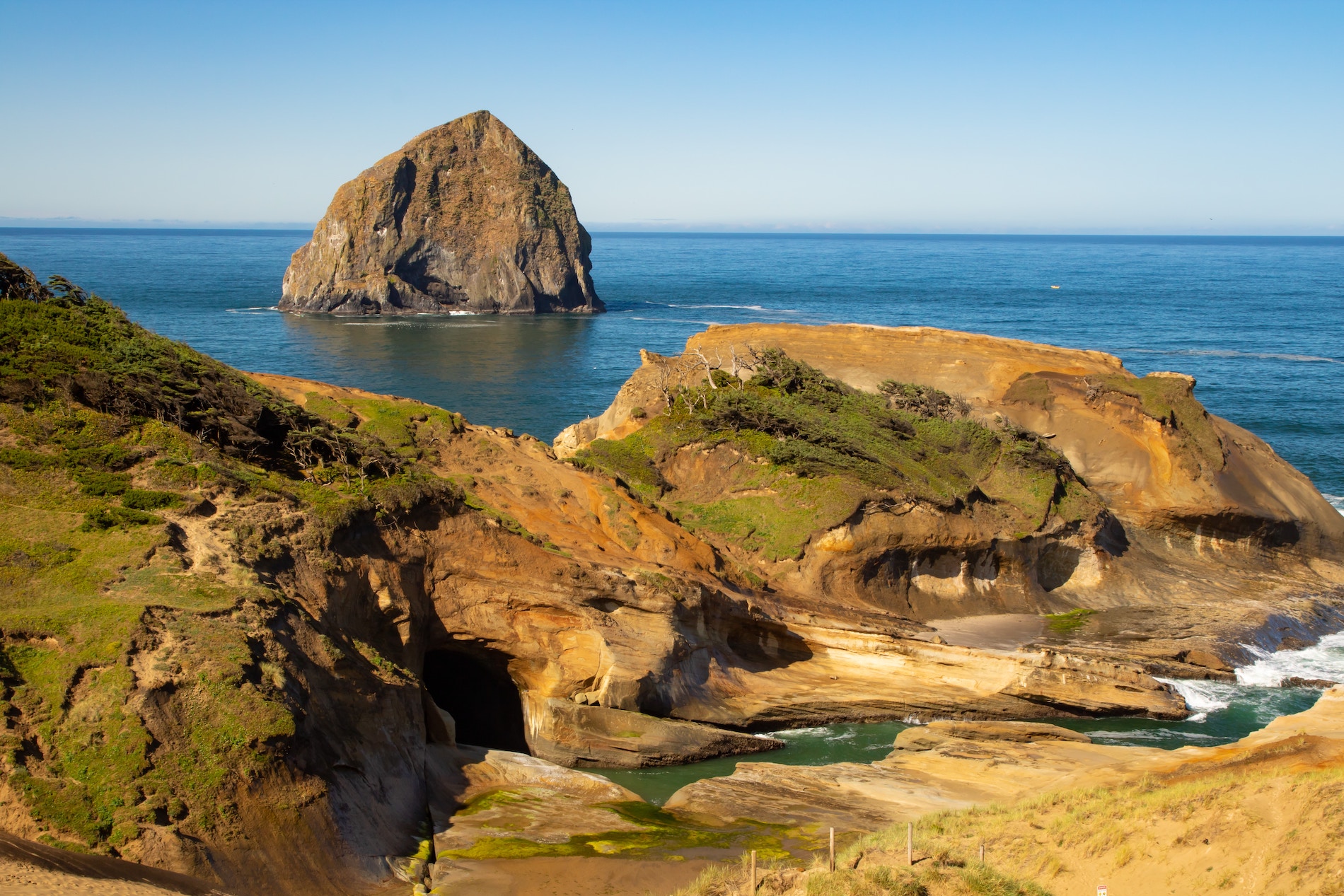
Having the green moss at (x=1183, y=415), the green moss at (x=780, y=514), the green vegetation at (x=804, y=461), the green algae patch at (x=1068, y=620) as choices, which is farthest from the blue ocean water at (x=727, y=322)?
the green moss at (x=780, y=514)

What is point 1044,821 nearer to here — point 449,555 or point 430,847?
point 430,847

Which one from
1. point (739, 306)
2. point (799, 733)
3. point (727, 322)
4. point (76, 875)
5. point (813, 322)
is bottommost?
point (799, 733)

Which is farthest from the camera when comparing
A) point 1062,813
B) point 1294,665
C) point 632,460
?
point 632,460

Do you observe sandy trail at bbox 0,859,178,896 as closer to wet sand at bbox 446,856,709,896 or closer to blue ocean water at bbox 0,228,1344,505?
wet sand at bbox 446,856,709,896

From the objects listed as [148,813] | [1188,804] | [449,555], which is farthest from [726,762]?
[148,813]

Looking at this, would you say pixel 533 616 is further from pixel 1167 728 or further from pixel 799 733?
pixel 1167 728

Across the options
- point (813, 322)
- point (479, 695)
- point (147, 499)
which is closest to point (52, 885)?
point (147, 499)
